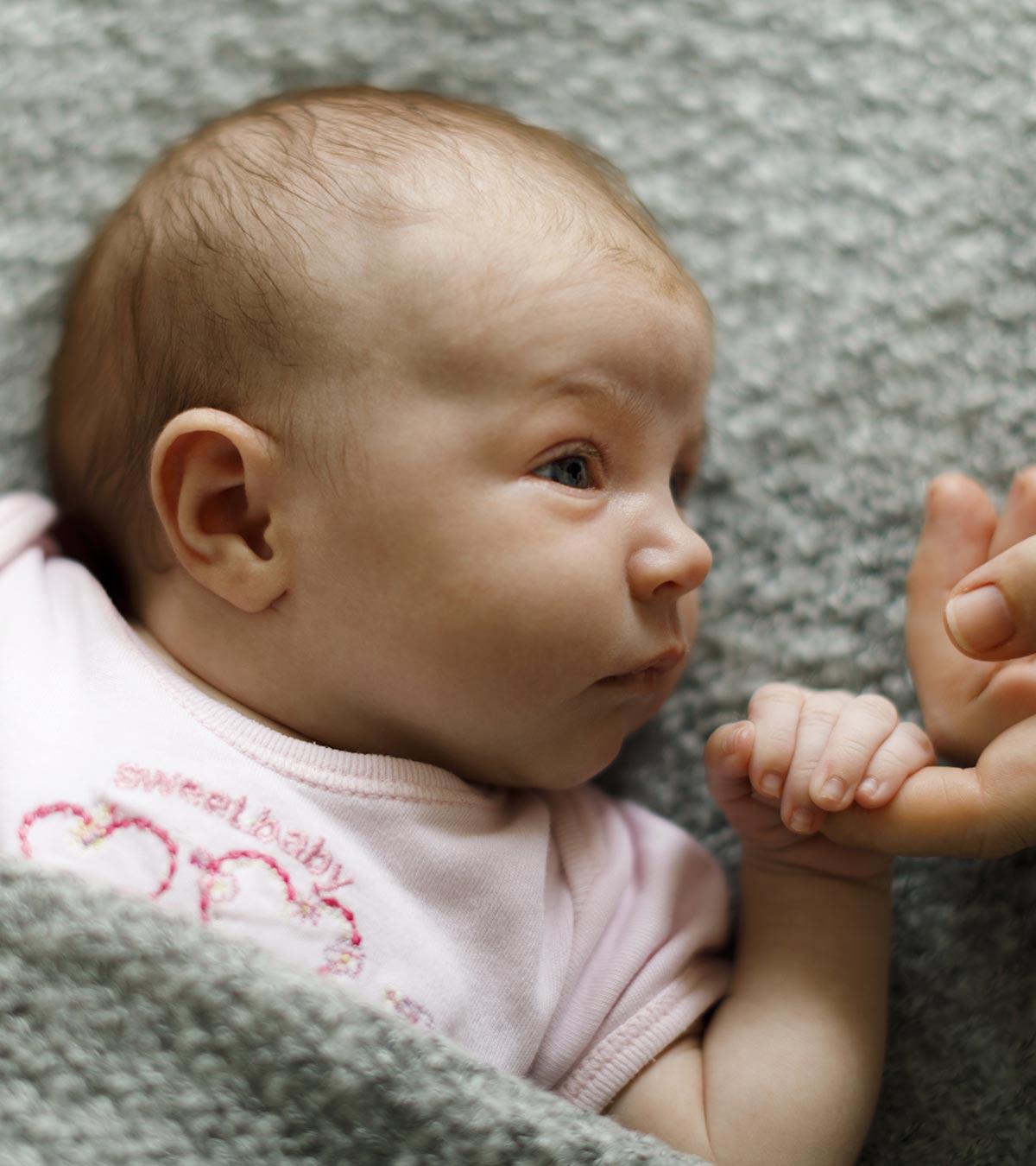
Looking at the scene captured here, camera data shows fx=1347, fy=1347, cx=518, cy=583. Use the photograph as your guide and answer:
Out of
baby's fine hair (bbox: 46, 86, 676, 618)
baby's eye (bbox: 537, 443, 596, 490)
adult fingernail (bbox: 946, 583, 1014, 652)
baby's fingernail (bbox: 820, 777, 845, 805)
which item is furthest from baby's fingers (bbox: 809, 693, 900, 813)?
baby's fine hair (bbox: 46, 86, 676, 618)

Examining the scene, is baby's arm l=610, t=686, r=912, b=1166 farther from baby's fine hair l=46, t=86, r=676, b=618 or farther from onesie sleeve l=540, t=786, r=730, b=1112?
baby's fine hair l=46, t=86, r=676, b=618

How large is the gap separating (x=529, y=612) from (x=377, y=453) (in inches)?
5.9

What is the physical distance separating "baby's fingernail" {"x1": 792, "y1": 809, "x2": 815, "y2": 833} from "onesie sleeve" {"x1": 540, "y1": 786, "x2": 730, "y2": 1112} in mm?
155

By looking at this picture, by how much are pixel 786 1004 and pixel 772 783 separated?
0.18m

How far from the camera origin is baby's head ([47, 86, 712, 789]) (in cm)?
91

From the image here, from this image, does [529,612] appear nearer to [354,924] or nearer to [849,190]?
[354,924]

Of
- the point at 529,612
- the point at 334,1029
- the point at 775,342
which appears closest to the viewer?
the point at 334,1029

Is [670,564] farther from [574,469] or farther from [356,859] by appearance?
[356,859]

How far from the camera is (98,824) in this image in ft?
2.92

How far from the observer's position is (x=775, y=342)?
3.90 feet

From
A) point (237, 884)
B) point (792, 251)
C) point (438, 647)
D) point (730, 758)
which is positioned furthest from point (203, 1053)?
point (792, 251)

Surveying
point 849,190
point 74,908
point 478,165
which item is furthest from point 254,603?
point 849,190

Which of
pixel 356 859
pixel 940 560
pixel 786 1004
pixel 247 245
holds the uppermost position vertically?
pixel 247 245

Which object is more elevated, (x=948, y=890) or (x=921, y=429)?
(x=921, y=429)
